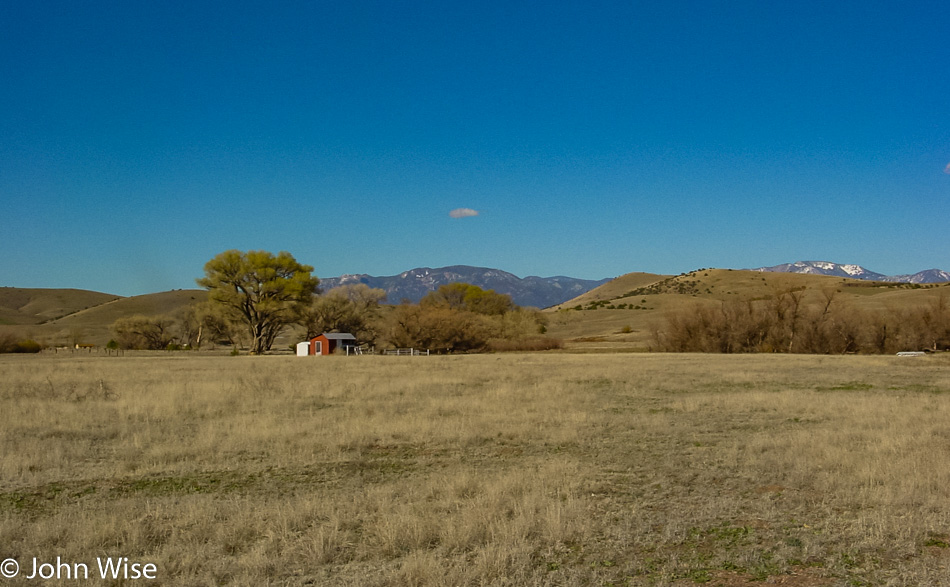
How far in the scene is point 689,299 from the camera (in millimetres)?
132875

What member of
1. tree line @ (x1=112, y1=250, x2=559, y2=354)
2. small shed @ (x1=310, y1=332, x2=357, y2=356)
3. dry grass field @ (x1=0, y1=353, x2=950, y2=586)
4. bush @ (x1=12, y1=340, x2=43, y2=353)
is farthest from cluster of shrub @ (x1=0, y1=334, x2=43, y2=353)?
dry grass field @ (x1=0, y1=353, x2=950, y2=586)

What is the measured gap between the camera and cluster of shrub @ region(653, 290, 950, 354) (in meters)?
57.6

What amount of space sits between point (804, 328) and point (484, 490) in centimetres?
5794

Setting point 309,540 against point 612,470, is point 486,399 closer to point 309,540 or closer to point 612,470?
point 612,470

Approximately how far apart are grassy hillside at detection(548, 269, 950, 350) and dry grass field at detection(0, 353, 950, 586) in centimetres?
5170

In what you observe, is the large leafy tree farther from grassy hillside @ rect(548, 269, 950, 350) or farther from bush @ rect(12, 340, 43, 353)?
grassy hillside @ rect(548, 269, 950, 350)

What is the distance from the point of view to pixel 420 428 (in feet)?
49.8

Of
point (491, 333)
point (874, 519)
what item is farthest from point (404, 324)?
point (874, 519)

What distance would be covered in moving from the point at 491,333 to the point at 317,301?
2213cm

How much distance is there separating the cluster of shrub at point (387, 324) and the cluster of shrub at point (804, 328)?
16.9m

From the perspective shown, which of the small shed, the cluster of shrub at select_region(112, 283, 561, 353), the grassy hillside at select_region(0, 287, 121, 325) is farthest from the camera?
the grassy hillside at select_region(0, 287, 121, 325)

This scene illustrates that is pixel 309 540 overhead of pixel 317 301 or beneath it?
beneath

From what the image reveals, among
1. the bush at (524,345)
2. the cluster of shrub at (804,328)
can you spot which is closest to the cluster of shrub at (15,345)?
the bush at (524,345)

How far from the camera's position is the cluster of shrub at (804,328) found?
5756cm
